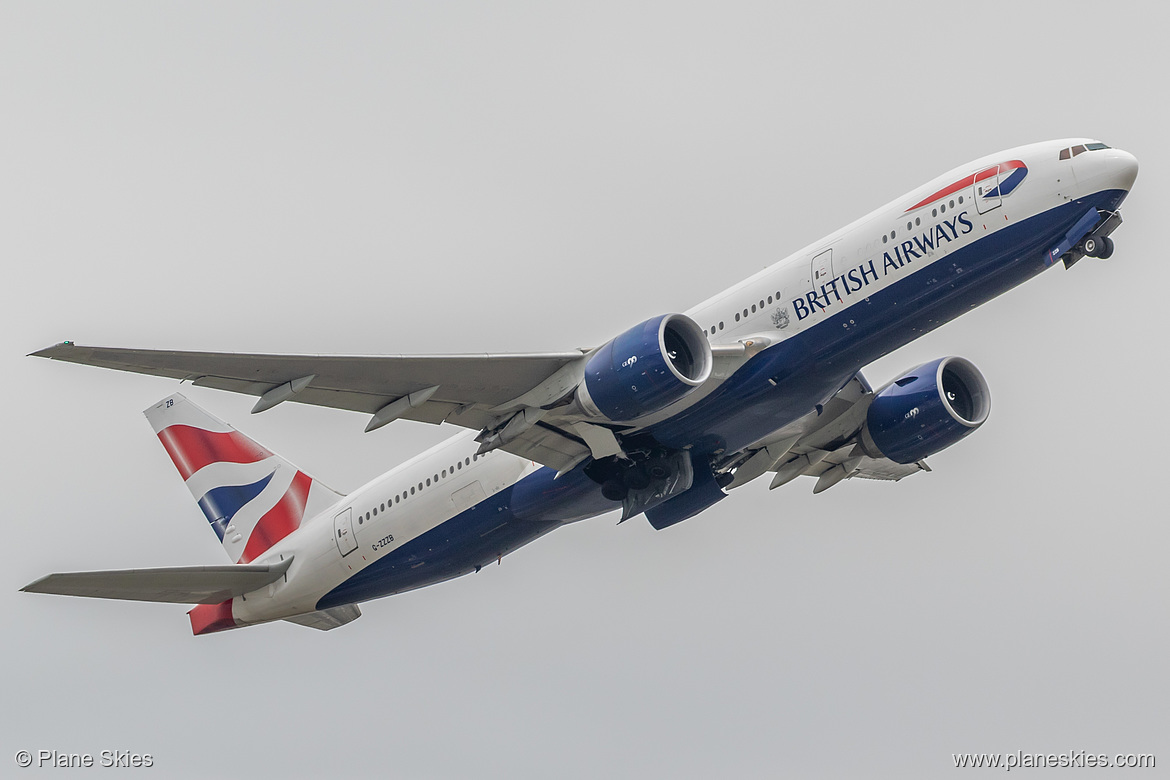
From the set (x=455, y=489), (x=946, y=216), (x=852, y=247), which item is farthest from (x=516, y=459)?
(x=946, y=216)

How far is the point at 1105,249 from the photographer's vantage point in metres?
21.2

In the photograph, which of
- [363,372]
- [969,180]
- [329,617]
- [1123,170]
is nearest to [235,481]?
[329,617]

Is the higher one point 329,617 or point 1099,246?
point 1099,246

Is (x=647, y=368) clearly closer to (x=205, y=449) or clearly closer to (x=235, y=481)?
(x=235, y=481)

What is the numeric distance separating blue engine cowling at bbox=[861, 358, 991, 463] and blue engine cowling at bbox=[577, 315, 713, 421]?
6.67 m

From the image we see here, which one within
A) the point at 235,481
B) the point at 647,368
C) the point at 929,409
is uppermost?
the point at 647,368

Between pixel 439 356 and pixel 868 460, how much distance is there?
1244 centimetres

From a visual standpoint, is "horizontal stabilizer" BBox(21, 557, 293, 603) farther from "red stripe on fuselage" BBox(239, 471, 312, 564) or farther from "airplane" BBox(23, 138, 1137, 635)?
"red stripe on fuselage" BBox(239, 471, 312, 564)

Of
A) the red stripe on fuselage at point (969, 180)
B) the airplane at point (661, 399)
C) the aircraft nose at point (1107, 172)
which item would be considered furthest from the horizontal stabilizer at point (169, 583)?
the aircraft nose at point (1107, 172)

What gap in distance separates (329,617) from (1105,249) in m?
18.2

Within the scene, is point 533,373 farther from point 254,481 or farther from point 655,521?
point 254,481

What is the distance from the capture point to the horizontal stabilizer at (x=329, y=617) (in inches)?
1139

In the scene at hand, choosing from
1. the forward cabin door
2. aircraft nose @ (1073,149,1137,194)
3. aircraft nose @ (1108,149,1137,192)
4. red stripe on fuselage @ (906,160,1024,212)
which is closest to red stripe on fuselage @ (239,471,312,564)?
the forward cabin door

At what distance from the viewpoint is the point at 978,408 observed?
26.8 metres
